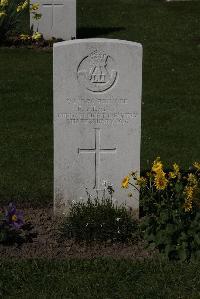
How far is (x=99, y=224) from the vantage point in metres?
6.45

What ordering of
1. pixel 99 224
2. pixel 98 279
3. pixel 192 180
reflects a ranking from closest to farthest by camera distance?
pixel 98 279 < pixel 192 180 < pixel 99 224

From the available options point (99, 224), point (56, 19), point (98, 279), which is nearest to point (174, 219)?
point (99, 224)

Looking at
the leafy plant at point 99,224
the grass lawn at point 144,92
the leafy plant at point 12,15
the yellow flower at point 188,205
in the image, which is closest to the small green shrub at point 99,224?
the leafy plant at point 99,224

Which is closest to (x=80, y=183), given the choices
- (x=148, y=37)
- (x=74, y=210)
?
(x=74, y=210)

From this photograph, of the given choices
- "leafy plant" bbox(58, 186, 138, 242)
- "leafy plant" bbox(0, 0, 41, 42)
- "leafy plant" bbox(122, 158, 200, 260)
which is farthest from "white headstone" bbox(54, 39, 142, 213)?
"leafy plant" bbox(0, 0, 41, 42)

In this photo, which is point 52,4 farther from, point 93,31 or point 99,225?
point 99,225

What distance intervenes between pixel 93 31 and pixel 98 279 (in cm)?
1129

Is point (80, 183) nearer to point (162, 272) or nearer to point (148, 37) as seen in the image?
point (162, 272)

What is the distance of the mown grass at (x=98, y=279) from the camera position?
5516mm

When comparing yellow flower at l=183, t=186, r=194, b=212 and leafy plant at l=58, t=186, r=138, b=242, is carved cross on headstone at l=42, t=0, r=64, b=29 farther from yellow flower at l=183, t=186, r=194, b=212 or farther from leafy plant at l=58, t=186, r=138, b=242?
yellow flower at l=183, t=186, r=194, b=212

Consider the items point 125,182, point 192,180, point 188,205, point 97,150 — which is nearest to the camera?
point 188,205

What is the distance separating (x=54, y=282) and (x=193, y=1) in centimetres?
1494

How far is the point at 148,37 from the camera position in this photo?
15.9 metres

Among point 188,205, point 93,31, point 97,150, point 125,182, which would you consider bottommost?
point 188,205
